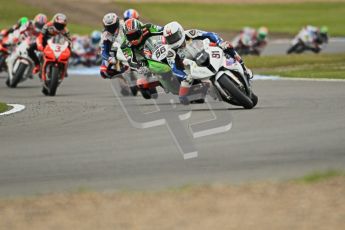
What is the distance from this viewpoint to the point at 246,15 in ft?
268

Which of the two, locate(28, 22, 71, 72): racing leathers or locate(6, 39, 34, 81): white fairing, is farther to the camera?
locate(6, 39, 34, 81): white fairing

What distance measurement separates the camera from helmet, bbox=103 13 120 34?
73.9 ft

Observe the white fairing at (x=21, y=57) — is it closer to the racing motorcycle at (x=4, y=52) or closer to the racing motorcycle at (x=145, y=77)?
the racing motorcycle at (x=4, y=52)

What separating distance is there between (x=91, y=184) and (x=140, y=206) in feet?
4.21

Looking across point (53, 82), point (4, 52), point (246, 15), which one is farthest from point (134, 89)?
point (246, 15)

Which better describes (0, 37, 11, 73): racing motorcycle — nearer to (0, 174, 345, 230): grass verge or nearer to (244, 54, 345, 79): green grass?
(244, 54, 345, 79): green grass

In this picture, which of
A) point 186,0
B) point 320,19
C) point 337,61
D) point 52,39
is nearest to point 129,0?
point 186,0

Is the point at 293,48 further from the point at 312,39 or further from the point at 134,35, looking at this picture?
the point at 134,35

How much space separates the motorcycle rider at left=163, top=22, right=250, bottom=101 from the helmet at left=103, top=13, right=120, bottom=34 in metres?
4.45

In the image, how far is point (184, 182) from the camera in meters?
9.94

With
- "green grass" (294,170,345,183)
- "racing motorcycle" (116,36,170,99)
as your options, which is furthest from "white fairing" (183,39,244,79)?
"green grass" (294,170,345,183)

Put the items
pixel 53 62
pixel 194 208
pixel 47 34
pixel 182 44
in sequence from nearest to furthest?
pixel 194 208
pixel 182 44
pixel 53 62
pixel 47 34

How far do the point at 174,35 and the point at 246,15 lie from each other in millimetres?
64680

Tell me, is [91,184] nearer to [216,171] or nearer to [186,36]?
[216,171]
